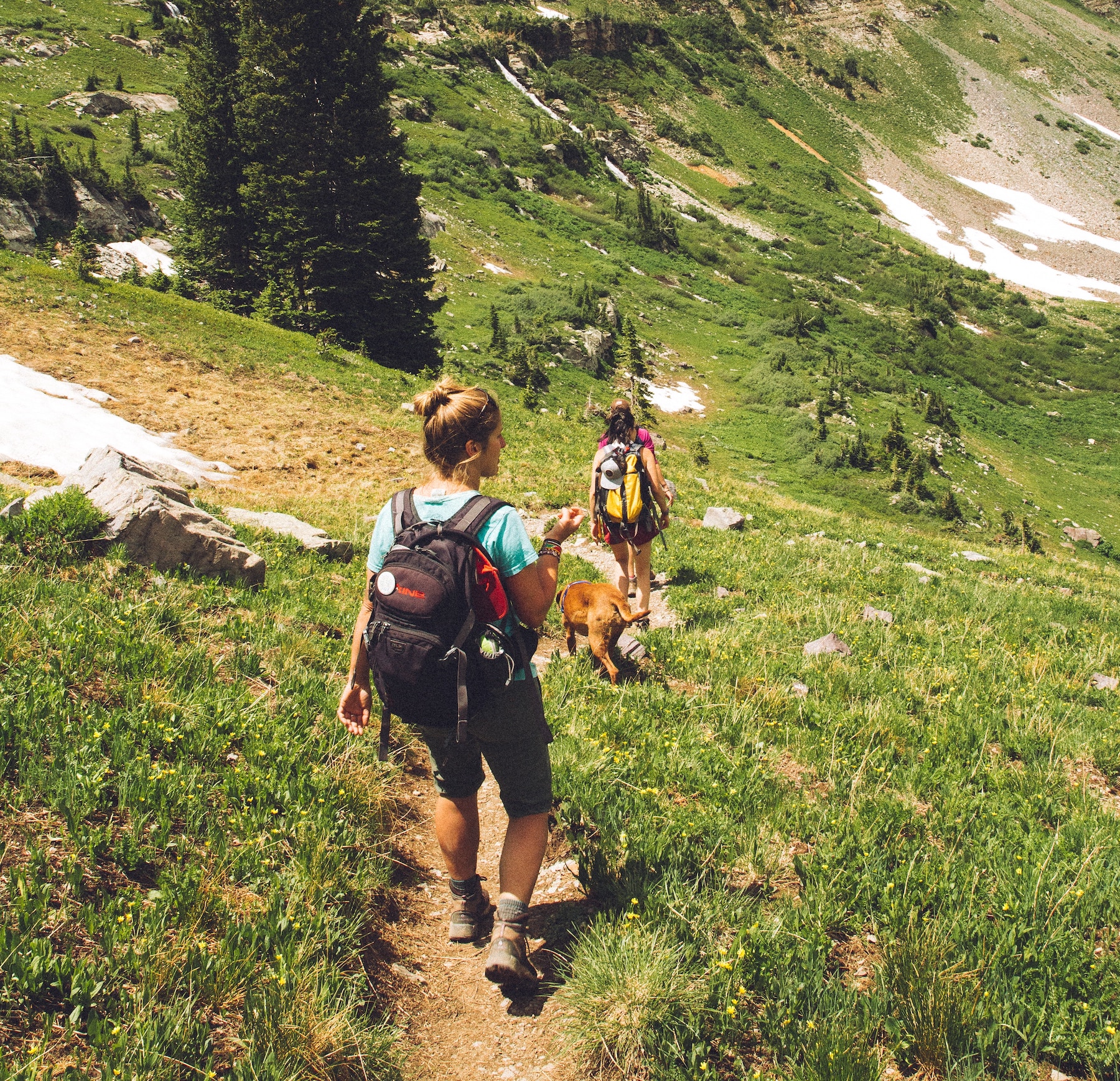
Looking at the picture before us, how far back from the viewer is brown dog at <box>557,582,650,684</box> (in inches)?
232

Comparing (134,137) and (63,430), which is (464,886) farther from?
(134,137)

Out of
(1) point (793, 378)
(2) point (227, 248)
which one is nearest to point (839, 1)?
(1) point (793, 378)

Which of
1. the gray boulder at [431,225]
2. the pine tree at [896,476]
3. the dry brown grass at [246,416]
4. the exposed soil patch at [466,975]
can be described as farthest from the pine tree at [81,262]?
the pine tree at [896,476]

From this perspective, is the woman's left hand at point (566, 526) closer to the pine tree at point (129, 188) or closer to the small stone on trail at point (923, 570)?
the small stone on trail at point (923, 570)

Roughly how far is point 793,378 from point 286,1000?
41488mm

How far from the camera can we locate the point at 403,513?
279 cm

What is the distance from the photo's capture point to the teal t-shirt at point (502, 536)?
265 centimetres

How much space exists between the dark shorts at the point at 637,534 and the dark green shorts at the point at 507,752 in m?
4.58

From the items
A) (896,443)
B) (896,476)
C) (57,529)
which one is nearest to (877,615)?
(57,529)

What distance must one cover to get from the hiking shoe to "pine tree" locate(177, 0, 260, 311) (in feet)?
84.2

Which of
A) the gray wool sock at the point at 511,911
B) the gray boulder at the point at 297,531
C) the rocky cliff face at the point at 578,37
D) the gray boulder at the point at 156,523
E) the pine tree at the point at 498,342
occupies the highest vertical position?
the rocky cliff face at the point at 578,37

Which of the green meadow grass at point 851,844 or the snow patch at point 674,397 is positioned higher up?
the green meadow grass at point 851,844

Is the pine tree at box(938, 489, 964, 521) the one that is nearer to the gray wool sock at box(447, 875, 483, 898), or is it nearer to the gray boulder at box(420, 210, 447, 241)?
the gray wool sock at box(447, 875, 483, 898)

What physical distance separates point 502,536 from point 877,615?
679cm
